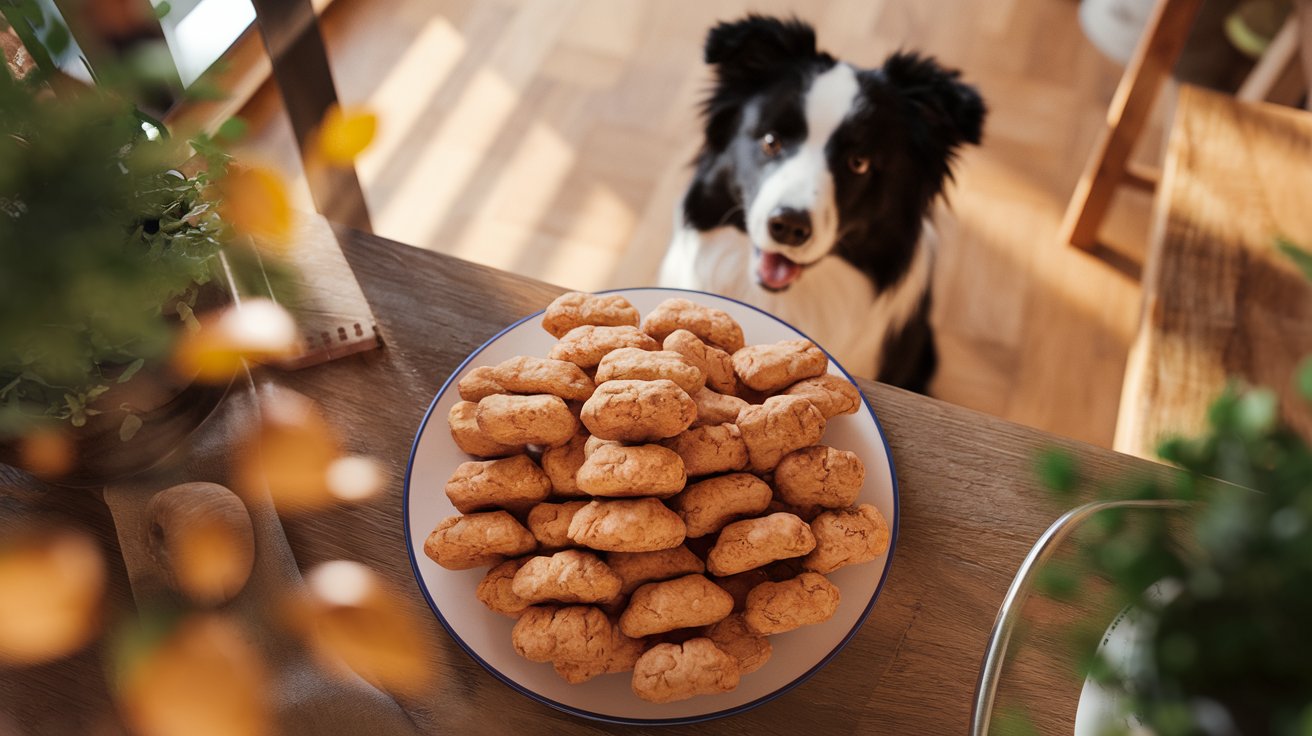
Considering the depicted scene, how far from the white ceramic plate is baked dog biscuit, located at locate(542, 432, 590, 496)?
0.09 metres

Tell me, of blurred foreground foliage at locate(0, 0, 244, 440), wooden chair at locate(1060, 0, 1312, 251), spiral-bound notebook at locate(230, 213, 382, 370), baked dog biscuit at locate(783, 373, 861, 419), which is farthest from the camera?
wooden chair at locate(1060, 0, 1312, 251)

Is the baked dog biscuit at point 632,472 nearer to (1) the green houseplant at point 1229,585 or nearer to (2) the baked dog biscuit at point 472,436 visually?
(2) the baked dog biscuit at point 472,436

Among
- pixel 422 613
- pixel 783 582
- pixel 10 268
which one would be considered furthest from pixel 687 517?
pixel 10 268

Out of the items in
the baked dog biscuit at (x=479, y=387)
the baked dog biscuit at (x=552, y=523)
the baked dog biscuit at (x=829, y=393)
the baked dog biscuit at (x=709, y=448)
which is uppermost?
the baked dog biscuit at (x=829, y=393)

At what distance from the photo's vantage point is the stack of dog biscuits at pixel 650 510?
1.98ft

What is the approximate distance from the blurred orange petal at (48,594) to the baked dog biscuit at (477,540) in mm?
271

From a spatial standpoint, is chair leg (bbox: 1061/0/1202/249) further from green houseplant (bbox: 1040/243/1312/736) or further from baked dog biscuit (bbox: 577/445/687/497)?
green houseplant (bbox: 1040/243/1312/736)

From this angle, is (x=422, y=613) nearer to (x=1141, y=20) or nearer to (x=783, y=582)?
(x=783, y=582)

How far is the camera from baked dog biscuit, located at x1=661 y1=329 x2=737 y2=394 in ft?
2.31

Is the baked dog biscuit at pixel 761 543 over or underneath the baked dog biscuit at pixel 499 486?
over

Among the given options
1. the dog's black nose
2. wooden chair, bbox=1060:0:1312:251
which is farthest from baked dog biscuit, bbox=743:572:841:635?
wooden chair, bbox=1060:0:1312:251

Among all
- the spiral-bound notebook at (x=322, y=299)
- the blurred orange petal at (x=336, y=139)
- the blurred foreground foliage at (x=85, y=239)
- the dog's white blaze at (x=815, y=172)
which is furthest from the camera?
the dog's white blaze at (x=815, y=172)

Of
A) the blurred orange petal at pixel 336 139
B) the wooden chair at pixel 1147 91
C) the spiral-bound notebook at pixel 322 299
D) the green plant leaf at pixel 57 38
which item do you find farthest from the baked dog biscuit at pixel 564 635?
the wooden chair at pixel 1147 91

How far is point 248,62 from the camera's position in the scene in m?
1.97
